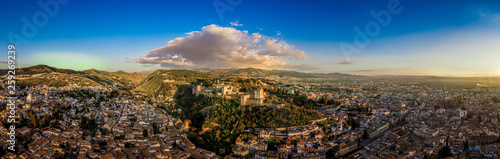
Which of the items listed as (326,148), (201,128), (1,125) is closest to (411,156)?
(326,148)

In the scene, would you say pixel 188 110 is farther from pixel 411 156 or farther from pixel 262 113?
pixel 411 156

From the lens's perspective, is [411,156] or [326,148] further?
[326,148]

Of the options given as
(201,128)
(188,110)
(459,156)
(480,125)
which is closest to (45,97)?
(188,110)

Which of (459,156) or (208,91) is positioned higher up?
(208,91)

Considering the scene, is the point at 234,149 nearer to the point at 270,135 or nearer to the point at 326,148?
the point at 270,135

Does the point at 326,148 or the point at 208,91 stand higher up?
the point at 208,91

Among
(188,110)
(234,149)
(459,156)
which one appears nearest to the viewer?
(459,156)

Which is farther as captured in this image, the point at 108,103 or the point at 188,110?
the point at 108,103

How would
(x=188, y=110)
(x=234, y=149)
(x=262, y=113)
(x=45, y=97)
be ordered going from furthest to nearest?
1. (x=45, y=97)
2. (x=188, y=110)
3. (x=262, y=113)
4. (x=234, y=149)

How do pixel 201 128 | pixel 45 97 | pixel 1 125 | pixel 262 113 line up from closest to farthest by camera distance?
1. pixel 1 125
2. pixel 201 128
3. pixel 262 113
4. pixel 45 97
